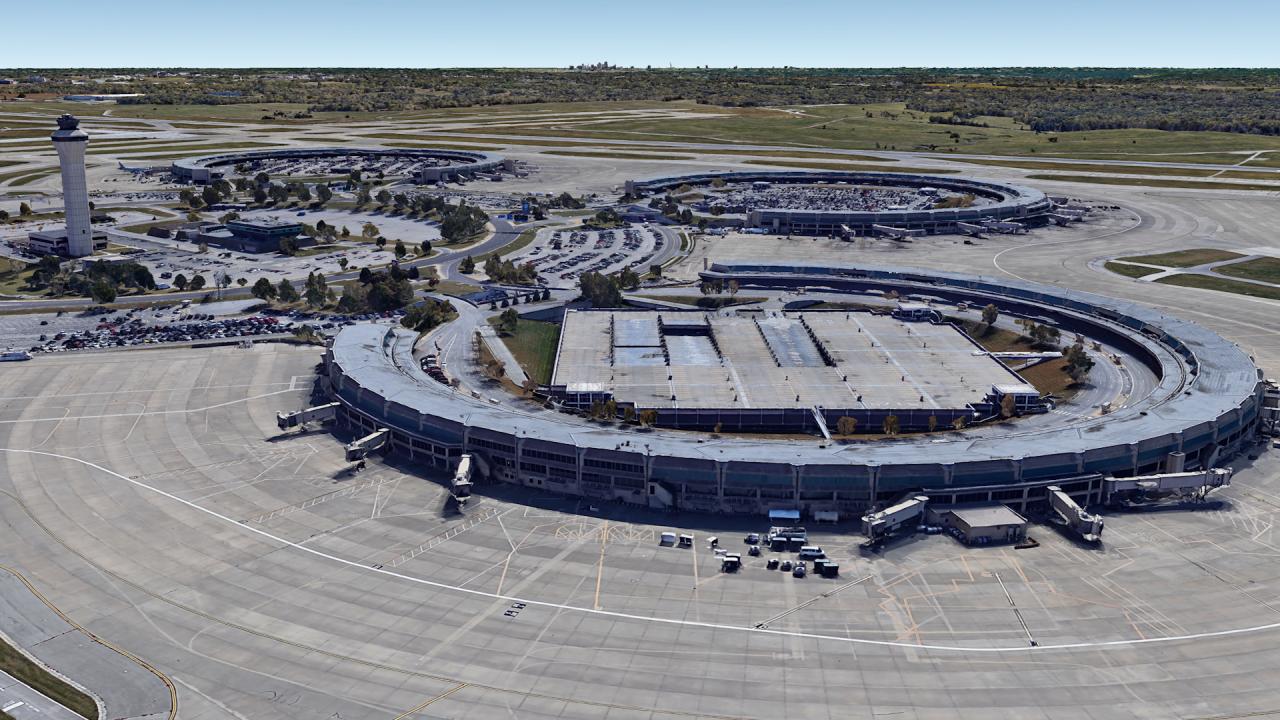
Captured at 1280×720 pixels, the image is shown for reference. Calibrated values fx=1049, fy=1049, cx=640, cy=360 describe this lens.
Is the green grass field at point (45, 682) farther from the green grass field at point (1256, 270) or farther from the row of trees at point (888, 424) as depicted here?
the green grass field at point (1256, 270)

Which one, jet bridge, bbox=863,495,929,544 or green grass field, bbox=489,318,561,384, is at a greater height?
green grass field, bbox=489,318,561,384

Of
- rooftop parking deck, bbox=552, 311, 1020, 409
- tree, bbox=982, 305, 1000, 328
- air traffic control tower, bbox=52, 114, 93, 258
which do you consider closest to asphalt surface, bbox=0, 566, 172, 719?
rooftop parking deck, bbox=552, 311, 1020, 409

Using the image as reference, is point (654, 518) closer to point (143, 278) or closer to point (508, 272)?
point (508, 272)

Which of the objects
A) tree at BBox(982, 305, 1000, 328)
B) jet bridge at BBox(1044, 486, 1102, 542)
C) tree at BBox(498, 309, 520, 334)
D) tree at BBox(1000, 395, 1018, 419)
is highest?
tree at BBox(982, 305, 1000, 328)

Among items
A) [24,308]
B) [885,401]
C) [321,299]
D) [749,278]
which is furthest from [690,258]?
[24,308]

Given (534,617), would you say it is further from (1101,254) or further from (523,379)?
(1101,254)

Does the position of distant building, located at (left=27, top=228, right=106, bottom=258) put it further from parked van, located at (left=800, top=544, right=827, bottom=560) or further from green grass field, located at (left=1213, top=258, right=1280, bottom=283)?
green grass field, located at (left=1213, top=258, right=1280, bottom=283)

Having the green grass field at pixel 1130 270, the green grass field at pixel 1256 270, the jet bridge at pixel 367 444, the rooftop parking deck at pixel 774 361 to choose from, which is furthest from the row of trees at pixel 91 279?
the green grass field at pixel 1256 270
